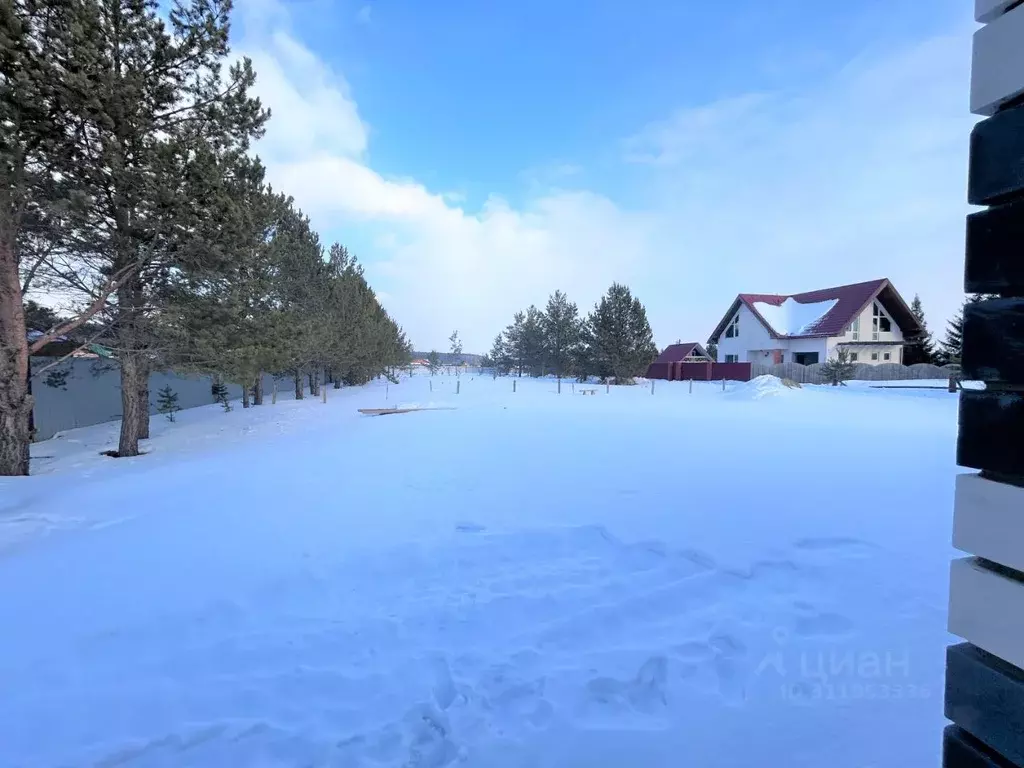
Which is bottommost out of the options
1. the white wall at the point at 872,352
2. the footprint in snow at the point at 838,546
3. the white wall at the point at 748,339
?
the footprint in snow at the point at 838,546

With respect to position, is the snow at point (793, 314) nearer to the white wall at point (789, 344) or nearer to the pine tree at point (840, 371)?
the white wall at point (789, 344)

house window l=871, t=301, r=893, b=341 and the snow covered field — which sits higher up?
house window l=871, t=301, r=893, b=341

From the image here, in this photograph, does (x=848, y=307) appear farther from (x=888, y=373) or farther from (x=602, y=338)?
(x=602, y=338)

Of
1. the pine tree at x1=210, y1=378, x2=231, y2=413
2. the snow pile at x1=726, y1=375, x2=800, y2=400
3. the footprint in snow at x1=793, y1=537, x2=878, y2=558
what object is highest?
the snow pile at x1=726, y1=375, x2=800, y2=400

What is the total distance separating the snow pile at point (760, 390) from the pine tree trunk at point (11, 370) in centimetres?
2259

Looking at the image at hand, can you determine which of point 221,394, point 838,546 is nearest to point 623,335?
point 221,394

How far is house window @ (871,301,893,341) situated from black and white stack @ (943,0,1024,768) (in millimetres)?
37964

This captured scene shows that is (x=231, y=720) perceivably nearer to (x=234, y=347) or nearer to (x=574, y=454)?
(x=574, y=454)

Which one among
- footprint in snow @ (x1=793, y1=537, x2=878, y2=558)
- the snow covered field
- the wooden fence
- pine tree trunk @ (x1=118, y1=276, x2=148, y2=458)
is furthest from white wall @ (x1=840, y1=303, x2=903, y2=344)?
pine tree trunk @ (x1=118, y1=276, x2=148, y2=458)

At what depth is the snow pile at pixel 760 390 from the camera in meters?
20.9

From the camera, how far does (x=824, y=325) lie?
31672 mm

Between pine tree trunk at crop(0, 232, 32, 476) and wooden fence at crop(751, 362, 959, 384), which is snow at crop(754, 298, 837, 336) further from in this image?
pine tree trunk at crop(0, 232, 32, 476)

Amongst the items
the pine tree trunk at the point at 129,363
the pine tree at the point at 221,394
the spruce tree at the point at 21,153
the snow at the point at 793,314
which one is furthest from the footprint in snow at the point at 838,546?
the snow at the point at 793,314

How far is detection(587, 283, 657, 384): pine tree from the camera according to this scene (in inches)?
1383
